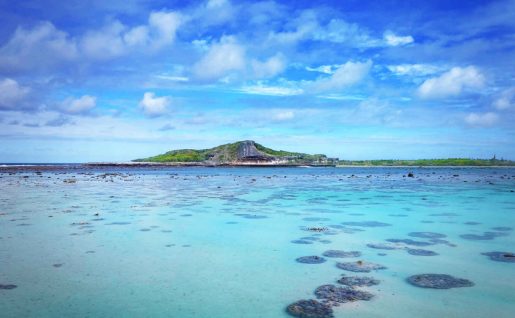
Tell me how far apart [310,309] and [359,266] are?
3.86 meters

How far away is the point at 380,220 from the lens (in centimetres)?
2117

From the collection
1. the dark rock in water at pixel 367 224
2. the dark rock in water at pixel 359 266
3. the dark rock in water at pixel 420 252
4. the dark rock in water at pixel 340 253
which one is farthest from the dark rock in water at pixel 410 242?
the dark rock in water at pixel 359 266

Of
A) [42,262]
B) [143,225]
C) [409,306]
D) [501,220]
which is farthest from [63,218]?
[501,220]

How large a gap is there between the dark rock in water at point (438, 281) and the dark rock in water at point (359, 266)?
1.18 m

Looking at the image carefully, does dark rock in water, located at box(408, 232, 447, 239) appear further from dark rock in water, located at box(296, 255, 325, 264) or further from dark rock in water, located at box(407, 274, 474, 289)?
dark rock in water, located at box(296, 255, 325, 264)

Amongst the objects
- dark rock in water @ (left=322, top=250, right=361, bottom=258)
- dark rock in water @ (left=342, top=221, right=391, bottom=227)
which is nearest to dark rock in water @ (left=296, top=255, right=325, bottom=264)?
dark rock in water @ (left=322, top=250, right=361, bottom=258)

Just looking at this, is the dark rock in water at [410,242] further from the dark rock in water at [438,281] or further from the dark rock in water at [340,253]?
the dark rock in water at [438,281]

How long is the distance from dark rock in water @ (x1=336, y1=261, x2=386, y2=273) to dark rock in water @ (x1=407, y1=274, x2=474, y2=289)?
46.3 inches

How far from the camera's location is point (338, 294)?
9.17 m

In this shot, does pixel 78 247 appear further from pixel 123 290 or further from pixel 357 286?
pixel 357 286

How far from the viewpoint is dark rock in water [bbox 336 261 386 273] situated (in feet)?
36.9

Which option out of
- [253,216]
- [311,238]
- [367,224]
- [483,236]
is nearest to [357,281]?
[311,238]

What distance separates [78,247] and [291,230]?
901 centimetres

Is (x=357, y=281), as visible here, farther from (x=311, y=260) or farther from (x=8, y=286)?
(x=8, y=286)
